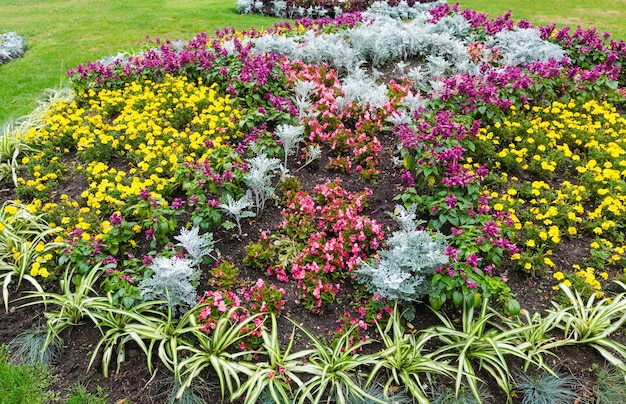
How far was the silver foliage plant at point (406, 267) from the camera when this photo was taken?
11.3 ft

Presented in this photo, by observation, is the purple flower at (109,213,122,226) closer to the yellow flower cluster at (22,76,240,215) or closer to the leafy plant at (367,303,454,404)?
the yellow flower cluster at (22,76,240,215)

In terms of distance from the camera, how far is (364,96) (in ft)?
19.6

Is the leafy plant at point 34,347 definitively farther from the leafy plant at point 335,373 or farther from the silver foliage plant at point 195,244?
the leafy plant at point 335,373

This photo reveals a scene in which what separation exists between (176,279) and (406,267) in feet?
5.86

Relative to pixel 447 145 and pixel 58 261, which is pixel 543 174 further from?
pixel 58 261

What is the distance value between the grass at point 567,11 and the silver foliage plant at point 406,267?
33.1ft

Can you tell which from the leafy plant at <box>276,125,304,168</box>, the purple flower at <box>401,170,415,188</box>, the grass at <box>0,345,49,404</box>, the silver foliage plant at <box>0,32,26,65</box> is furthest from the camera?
the silver foliage plant at <box>0,32,26,65</box>

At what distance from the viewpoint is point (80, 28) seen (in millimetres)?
11180

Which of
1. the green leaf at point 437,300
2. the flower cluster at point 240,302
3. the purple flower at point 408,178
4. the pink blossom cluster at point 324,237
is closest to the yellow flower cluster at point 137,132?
the flower cluster at point 240,302

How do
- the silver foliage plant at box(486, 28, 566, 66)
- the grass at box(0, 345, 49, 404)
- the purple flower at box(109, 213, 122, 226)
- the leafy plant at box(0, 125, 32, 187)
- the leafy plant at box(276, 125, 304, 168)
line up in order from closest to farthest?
1. the grass at box(0, 345, 49, 404)
2. the purple flower at box(109, 213, 122, 226)
3. the leafy plant at box(276, 125, 304, 168)
4. the leafy plant at box(0, 125, 32, 187)
5. the silver foliage plant at box(486, 28, 566, 66)

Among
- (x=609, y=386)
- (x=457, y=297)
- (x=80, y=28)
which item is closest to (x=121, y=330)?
(x=457, y=297)

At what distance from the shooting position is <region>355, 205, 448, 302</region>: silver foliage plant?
343 cm

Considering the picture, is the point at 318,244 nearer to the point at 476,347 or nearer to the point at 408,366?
the point at 408,366

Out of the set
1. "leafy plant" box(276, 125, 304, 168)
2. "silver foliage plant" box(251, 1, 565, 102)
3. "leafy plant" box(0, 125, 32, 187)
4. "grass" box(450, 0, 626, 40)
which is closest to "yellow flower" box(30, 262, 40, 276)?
"leafy plant" box(0, 125, 32, 187)
